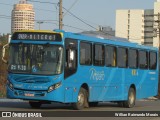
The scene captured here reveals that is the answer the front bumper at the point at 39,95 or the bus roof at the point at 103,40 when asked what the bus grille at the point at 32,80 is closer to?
the front bumper at the point at 39,95

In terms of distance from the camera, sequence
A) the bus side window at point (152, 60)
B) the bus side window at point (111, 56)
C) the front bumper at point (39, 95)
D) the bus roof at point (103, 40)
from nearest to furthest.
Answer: the front bumper at point (39, 95) → the bus roof at point (103, 40) → the bus side window at point (111, 56) → the bus side window at point (152, 60)

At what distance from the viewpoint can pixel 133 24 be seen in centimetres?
14425

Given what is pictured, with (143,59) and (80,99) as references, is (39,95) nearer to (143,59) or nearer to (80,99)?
(80,99)

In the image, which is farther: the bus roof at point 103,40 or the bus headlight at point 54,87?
the bus roof at point 103,40

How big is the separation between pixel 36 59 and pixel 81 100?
9.21 feet

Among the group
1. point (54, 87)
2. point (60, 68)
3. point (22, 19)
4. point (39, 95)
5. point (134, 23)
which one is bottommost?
point (39, 95)

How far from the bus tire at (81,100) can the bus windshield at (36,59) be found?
1826 millimetres

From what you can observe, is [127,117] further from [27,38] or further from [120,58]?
[120,58]

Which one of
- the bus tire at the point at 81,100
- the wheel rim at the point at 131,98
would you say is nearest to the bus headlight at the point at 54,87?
the bus tire at the point at 81,100

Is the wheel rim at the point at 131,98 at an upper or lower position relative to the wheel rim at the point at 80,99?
lower

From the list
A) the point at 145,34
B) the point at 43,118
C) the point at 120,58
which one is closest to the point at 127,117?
the point at 43,118

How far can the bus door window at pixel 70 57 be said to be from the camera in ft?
71.8

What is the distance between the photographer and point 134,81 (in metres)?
28.2

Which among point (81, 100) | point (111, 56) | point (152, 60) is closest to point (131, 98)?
point (152, 60)
